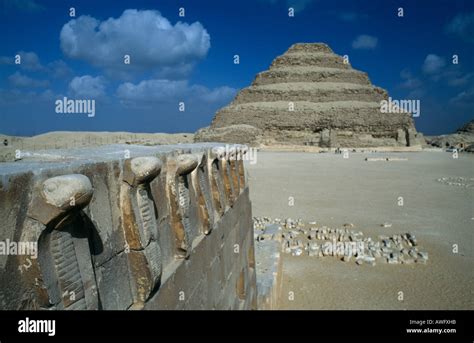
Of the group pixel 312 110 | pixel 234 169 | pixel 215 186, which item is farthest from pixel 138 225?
pixel 312 110

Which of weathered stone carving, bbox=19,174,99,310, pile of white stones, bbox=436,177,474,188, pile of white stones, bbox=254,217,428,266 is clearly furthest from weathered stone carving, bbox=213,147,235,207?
pile of white stones, bbox=436,177,474,188

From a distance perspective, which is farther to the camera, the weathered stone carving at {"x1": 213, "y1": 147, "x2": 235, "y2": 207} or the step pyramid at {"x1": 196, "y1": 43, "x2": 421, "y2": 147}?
the step pyramid at {"x1": 196, "y1": 43, "x2": 421, "y2": 147}

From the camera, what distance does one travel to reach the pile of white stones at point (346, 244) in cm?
1066

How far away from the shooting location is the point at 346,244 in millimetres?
11531

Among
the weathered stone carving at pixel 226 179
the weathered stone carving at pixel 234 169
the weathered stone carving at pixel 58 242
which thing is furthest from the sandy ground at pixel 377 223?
the weathered stone carving at pixel 58 242

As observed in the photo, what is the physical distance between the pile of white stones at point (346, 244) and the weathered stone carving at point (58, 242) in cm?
943

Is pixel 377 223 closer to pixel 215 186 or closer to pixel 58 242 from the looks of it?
pixel 215 186

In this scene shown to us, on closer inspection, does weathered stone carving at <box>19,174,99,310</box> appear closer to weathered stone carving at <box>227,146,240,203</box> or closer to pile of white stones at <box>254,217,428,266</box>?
weathered stone carving at <box>227,146,240,203</box>

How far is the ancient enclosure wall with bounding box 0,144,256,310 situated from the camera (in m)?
1.55

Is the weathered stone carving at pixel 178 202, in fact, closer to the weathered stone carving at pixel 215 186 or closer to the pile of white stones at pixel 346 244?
the weathered stone carving at pixel 215 186

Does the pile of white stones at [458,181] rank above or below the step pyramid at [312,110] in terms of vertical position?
below

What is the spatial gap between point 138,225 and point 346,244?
1013 cm

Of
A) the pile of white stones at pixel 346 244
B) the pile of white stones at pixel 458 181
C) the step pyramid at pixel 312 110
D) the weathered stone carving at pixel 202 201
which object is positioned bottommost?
the pile of white stones at pixel 346 244
